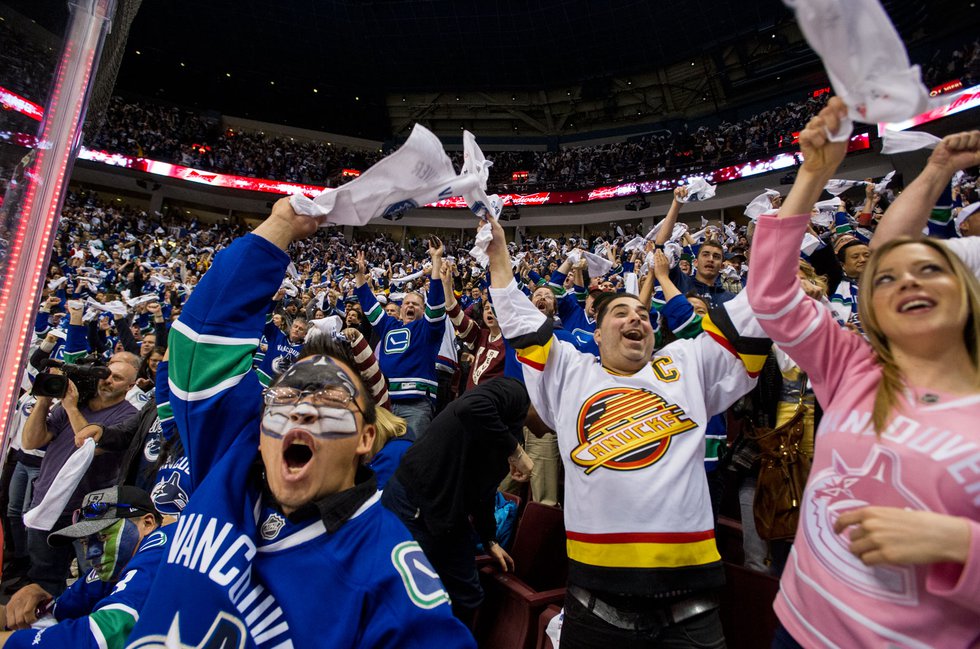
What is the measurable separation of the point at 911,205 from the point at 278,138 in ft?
100

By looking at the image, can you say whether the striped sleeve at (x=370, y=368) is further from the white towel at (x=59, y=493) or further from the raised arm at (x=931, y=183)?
the raised arm at (x=931, y=183)

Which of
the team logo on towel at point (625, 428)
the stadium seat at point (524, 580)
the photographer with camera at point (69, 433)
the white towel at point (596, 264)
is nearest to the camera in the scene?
the team logo on towel at point (625, 428)

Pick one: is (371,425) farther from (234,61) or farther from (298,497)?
(234,61)

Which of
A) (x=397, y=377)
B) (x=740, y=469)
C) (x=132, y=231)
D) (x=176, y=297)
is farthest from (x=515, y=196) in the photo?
(x=740, y=469)

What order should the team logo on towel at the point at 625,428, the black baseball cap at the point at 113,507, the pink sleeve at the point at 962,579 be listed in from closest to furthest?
the pink sleeve at the point at 962,579 < the team logo on towel at the point at 625,428 < the black baseball cap at the point at 113,507

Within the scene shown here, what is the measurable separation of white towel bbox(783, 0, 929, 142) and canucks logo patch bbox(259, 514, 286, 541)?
1563mm

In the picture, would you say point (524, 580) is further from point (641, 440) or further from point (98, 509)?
point (98, 509)

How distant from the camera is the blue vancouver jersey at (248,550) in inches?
41.7

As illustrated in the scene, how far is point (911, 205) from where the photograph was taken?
162cm

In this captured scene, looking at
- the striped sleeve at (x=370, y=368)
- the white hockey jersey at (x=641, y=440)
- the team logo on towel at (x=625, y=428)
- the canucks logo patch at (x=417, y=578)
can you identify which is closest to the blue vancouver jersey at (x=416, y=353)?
the striped sleeve at (x=370, y=368)

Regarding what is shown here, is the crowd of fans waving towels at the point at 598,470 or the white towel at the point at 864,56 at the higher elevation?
the white towel at the point at 864,56

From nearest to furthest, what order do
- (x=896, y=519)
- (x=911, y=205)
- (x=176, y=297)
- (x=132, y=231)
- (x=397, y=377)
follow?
(x=896, y=519)
(x=911, y=205)
(x=397, y=377)
(x=176, y=297)
(x=132, y=231)

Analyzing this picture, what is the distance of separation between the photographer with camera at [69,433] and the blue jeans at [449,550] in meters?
2.17

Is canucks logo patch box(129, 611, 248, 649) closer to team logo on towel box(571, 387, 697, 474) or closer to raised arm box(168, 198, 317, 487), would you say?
raised arm box(168, 198, 317, 487)
